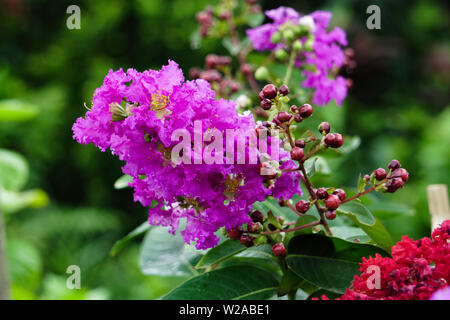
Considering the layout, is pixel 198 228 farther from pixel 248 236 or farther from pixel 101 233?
pixel 101 233

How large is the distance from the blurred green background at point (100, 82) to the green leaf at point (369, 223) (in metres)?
2.00

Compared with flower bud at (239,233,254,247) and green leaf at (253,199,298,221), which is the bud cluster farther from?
flower bud at (239,233,254,247)

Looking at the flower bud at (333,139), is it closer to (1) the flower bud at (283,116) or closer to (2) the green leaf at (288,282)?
(1) the flower bud at (283,116)

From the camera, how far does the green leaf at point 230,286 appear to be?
2.00 feet

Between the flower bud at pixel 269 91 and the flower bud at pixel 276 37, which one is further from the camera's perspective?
the flower bud at pixel 276 37

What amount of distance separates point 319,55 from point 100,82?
86.1 inches

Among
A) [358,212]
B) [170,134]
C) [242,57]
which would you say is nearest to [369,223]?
[358,212]

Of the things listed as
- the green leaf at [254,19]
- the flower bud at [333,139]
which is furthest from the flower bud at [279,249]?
the green leaf at [254,19]

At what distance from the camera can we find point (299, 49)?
861 mm

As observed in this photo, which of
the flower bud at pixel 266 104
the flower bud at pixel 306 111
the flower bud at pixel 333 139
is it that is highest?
the flower bud at pixel 266 104

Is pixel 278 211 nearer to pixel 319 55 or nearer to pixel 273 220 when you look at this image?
pixel 273 220

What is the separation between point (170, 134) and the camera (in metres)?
0.51
